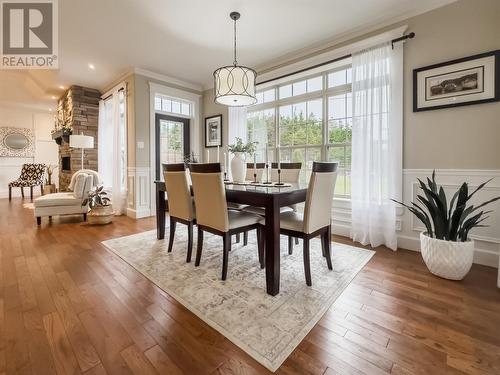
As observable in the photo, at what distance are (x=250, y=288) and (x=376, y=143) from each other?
2229 mm

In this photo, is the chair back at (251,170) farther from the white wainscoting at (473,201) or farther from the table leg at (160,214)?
the white wainscoting at (473,201)

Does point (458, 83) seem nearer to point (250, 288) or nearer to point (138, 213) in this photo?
point (250, 288)

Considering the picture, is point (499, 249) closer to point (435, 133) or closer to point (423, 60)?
point (435, 133)

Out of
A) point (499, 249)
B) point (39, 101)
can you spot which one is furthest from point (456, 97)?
point (39, 101)

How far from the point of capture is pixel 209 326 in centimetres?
143

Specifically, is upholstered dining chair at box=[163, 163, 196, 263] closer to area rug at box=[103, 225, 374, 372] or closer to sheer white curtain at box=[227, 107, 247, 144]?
area rug at box=[103, 225, 374, 372]

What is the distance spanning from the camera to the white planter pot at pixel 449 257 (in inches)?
76.5

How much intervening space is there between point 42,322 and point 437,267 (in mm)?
2934

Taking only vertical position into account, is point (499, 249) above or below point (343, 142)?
below

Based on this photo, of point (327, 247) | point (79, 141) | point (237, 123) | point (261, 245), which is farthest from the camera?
point (79, 141)

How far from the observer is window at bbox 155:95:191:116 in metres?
4.83

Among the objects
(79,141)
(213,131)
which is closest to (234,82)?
(213,131)

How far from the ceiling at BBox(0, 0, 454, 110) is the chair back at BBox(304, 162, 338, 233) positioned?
1.93 m

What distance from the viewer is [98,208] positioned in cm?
392
